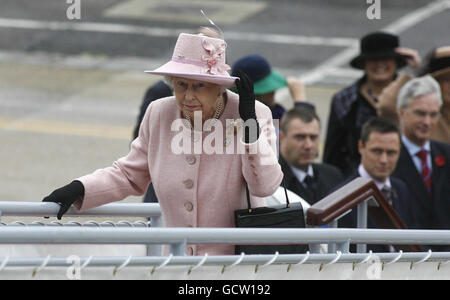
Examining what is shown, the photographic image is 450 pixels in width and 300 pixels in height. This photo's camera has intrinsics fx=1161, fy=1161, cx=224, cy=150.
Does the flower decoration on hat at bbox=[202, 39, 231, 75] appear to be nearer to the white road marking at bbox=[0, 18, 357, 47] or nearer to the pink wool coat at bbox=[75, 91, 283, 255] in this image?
the pink wool coat at bbox=[75, 91, 283, 255]

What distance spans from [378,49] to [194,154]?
4981mm

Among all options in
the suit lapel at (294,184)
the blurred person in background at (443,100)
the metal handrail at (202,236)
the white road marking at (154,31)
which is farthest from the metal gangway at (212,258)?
the white road marking at (154,31)

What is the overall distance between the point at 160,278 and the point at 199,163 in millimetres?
1206

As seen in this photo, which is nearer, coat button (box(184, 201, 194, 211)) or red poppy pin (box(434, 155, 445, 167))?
coat button (box(184, 201, 194, 211))

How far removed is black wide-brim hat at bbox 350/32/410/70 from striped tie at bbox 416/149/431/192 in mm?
1579

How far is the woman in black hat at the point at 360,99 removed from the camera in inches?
379

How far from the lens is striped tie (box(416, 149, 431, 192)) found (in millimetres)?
8453

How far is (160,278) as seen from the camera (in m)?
4.26

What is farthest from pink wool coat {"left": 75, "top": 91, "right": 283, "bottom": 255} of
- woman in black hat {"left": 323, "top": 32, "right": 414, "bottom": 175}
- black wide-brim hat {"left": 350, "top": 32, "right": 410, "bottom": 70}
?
black wide-brim hat {"left": 350, "top": 32, "right": 410, "bottom": 70}

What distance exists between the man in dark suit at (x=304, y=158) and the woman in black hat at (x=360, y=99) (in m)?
0.96

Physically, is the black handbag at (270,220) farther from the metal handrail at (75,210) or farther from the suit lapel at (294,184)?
the suit lapel at (294,184)

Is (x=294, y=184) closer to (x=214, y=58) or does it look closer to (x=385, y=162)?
(x=385, y=162)

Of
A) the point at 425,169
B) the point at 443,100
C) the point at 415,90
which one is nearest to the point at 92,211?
the point at 425,169

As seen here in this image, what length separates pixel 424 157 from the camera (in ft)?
28.2
